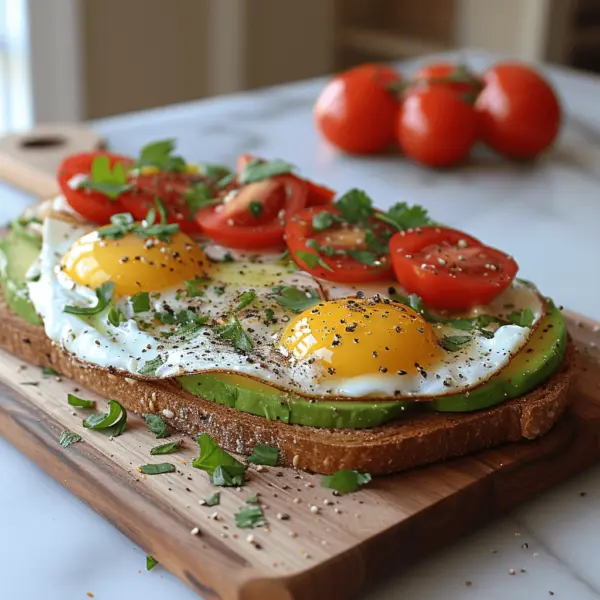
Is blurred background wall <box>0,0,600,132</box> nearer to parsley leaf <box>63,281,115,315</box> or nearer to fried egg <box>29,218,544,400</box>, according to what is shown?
fried egg <box>29,218,544,400</box>

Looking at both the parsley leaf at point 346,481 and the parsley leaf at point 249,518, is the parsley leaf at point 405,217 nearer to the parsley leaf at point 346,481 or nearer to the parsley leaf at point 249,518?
the parsley leaf at point 346,481

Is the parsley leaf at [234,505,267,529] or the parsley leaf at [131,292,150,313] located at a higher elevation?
the parsley leaf at [131,292,150,313]

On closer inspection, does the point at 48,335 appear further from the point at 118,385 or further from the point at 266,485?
the point at 266,485

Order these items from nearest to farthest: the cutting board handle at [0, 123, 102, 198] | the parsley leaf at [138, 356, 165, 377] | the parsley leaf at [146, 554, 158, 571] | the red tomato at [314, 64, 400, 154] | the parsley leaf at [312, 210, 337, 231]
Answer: the parsley leaf at [146, 554, 158, 571] → the parsley leaf at [138, 356, 165, 377] → the parsley leaf at [312, 210, 337, 231] → the cutting board handle at [0, 123, 102, 198] → the red tomato at [314, 64, 400, 154]

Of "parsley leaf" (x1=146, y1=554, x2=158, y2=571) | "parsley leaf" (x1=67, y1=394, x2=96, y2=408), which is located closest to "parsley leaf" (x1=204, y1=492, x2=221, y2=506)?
"parsley leaf" (x1=146, y1=554, x2=158, y2=571)

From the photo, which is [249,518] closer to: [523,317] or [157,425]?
[157,425]

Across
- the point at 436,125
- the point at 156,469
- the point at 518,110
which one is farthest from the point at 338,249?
the point at 518,110
